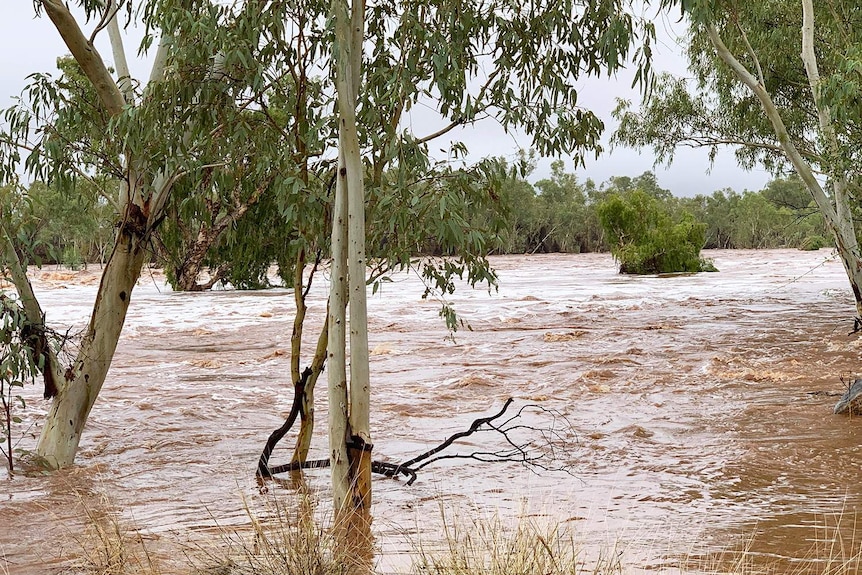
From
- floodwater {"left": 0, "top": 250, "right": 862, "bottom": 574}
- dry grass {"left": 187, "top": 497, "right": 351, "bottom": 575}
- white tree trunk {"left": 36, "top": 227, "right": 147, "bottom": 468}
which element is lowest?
floodwater {"left": 0, "top": 250, "right": 862, "bottom": 574}

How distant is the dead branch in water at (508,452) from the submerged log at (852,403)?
2214 mm

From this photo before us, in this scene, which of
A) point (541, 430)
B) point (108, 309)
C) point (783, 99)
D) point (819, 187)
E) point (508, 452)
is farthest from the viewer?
point (783, 99)

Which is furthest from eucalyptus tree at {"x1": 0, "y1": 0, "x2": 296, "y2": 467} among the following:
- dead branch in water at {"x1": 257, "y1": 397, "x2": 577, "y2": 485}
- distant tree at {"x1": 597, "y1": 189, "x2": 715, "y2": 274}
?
distant tree at {"x1": 597, "y1": 189, "x2": 715, "y2": 274}

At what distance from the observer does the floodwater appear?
16.5 ft

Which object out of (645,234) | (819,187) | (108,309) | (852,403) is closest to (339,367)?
(108,309)

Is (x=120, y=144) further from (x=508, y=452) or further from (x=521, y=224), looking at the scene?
(x=521, y=224)

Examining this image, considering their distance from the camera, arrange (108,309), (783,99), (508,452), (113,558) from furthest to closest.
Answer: (783,99), (508,452), (108,309), (113,558)

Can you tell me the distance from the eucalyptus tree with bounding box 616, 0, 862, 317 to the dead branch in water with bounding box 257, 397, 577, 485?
568 cm

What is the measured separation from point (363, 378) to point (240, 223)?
2.37m

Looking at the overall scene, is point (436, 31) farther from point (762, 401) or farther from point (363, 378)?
point (762, 401)

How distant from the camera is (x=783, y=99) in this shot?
17.0m

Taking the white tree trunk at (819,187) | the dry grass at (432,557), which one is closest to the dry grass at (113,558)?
the dry grass at (432,557)

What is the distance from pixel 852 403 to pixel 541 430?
337 centimetres

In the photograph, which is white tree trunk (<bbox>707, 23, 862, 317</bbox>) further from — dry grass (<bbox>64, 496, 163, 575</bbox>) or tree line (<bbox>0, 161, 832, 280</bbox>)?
dry grass (<bbox>64, 496, 163, 575</bbox>)
